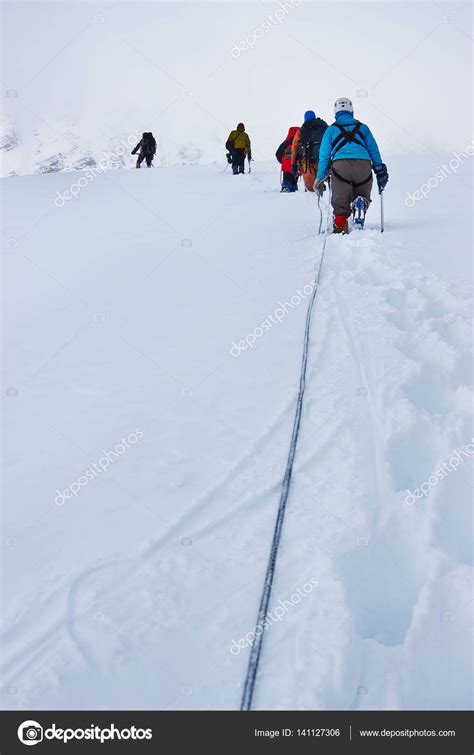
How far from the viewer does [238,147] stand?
14.0 meters

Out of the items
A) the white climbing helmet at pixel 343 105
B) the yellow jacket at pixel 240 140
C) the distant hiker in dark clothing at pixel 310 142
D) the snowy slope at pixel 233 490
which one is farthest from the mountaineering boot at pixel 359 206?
the yellow jacket at pixel 240 140

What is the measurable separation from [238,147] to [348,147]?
811cm

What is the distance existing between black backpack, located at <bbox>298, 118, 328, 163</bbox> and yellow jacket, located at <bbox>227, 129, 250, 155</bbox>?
14.0 feet

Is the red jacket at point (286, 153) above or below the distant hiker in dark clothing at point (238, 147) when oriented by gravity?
below

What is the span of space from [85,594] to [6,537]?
45 centimetres

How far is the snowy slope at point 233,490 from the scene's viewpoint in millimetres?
1712

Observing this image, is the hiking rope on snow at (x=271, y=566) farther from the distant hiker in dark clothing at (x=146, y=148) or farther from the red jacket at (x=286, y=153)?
the distant hiker in dark clothing at (x=146, y=148)

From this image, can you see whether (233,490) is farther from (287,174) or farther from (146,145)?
(146,145)

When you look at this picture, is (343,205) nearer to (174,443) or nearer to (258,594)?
(174,443)

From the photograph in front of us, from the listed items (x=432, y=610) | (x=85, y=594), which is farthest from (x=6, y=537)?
(x=432, y=610)

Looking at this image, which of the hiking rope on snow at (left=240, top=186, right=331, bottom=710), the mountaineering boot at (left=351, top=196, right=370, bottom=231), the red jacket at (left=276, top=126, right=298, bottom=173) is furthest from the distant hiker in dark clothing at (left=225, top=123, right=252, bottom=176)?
the hiking rope on snow at (left=240, top=186, right=331, bottom=710)

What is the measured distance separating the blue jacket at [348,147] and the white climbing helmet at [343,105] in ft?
0.15

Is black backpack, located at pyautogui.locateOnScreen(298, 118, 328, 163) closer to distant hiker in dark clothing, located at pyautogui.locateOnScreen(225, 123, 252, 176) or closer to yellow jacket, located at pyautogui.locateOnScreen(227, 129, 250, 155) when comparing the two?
distant hiker in dark clothing, located at pyautogui.locateOnScreen(225, 123, 252, 176)

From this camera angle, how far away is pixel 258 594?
1.95 meters
